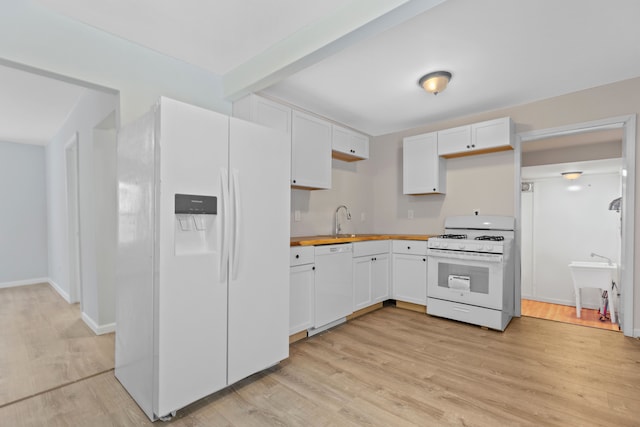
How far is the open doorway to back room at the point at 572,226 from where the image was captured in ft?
14.3

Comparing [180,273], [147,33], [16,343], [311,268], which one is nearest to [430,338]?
[311,268]

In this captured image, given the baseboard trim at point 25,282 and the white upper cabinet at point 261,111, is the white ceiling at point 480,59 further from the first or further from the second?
the baseboard trim at point 25,282

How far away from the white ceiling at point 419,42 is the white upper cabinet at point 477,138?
0.30 metres

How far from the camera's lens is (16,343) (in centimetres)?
288

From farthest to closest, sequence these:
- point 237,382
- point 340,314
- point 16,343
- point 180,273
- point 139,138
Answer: point 340,314 < point 16,343 < point 237,382 < point 139,138 < point 180,273

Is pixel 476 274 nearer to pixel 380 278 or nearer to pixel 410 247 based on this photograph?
pixel 410 247

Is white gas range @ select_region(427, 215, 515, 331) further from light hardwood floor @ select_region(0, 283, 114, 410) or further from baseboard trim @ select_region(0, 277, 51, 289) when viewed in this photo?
baseboard trim @ select_region(0, 277, 51, 289)

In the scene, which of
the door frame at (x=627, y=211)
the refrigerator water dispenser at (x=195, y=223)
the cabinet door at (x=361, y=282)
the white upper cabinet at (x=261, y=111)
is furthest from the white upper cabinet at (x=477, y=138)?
the refrigerator water dispenser at (x=195, y=223)

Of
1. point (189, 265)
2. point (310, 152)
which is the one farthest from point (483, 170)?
point (189, 265)

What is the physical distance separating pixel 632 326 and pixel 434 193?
2.36 m

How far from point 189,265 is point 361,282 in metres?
Result: 2.27

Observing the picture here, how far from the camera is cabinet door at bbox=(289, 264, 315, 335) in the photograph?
109 inches

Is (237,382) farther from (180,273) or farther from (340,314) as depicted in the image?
(340,314)

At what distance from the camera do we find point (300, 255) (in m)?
2.82
